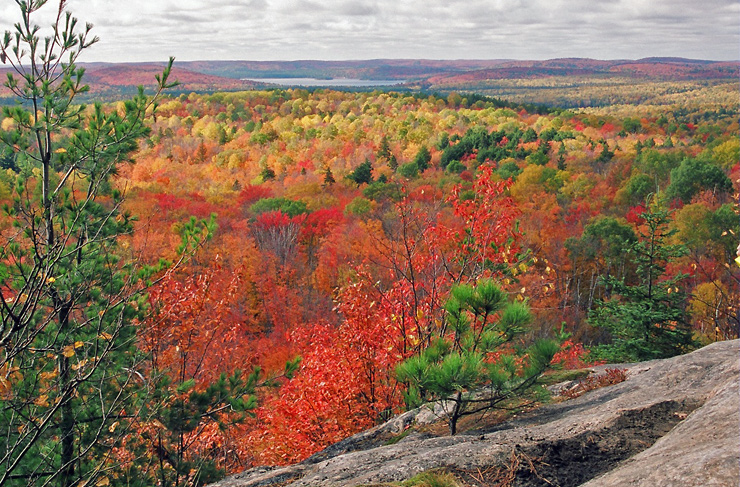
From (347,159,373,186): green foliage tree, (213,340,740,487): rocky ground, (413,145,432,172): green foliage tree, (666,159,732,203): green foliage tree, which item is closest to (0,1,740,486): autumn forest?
(666,159,732,203): green foliage tree

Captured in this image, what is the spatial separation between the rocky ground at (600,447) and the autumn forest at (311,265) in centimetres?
52

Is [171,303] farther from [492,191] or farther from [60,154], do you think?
[492,191]

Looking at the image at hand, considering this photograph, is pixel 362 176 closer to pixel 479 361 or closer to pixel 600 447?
pixel 479 361

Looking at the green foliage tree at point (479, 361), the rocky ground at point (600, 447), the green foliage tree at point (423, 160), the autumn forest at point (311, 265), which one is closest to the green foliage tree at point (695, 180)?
the autumn forest at point (311, 265)

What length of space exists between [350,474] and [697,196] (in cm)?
4633

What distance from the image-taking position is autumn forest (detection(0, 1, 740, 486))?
18.5 ft

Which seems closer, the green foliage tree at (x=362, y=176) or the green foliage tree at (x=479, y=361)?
the green foliage tree at (x=479, y=361)

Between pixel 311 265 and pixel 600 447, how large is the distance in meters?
40.5

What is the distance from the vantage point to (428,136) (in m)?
86.4

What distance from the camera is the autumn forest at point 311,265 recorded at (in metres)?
5.65

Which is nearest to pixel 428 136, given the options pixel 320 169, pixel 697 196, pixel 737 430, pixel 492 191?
pixel 320 169

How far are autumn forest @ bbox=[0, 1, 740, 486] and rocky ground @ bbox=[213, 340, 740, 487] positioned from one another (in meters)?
0.52

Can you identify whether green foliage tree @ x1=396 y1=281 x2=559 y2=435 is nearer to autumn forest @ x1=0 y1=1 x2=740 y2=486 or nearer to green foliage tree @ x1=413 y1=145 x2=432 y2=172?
autumn forest @ x1=0 y1=1 x2=740 y2=486

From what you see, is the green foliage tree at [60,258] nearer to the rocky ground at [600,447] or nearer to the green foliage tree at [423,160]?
the rocky ground at [600,447]
